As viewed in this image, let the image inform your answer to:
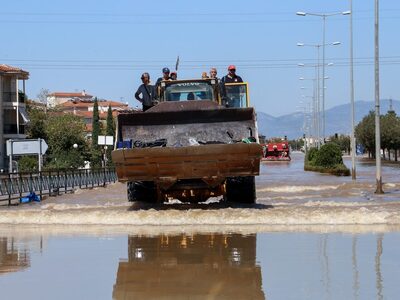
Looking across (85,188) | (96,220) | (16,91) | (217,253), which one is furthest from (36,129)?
(217,253)

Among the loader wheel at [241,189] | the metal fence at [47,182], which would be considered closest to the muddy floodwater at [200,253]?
the loader wheel at [241,189]

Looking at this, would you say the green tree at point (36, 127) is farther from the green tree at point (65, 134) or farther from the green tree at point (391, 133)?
the green tree at point (391, 133)

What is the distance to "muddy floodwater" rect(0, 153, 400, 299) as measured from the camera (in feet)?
29.3

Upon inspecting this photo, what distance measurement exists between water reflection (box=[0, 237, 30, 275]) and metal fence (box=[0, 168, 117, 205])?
459 inches

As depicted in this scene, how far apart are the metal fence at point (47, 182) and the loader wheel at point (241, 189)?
8.55 metres

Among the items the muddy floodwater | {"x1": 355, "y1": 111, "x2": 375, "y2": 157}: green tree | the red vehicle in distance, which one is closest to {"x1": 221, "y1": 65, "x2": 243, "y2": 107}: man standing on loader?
the muddy floodwater

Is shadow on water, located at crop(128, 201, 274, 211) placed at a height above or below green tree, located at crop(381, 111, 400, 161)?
below

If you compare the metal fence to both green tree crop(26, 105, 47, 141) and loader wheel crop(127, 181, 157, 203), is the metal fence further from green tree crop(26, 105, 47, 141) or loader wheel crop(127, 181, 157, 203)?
green tree crop(26, 105, 47, 141)

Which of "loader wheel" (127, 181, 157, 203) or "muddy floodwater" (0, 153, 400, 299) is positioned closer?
"muddy floodwater" (0, 153, 400, 299)

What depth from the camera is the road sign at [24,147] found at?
28.8 metres

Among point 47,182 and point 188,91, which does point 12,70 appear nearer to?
point 47,182

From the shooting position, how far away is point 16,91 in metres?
72.3

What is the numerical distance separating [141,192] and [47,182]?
1100cm

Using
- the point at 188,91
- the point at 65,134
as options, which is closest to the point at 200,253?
the point at 188,91
